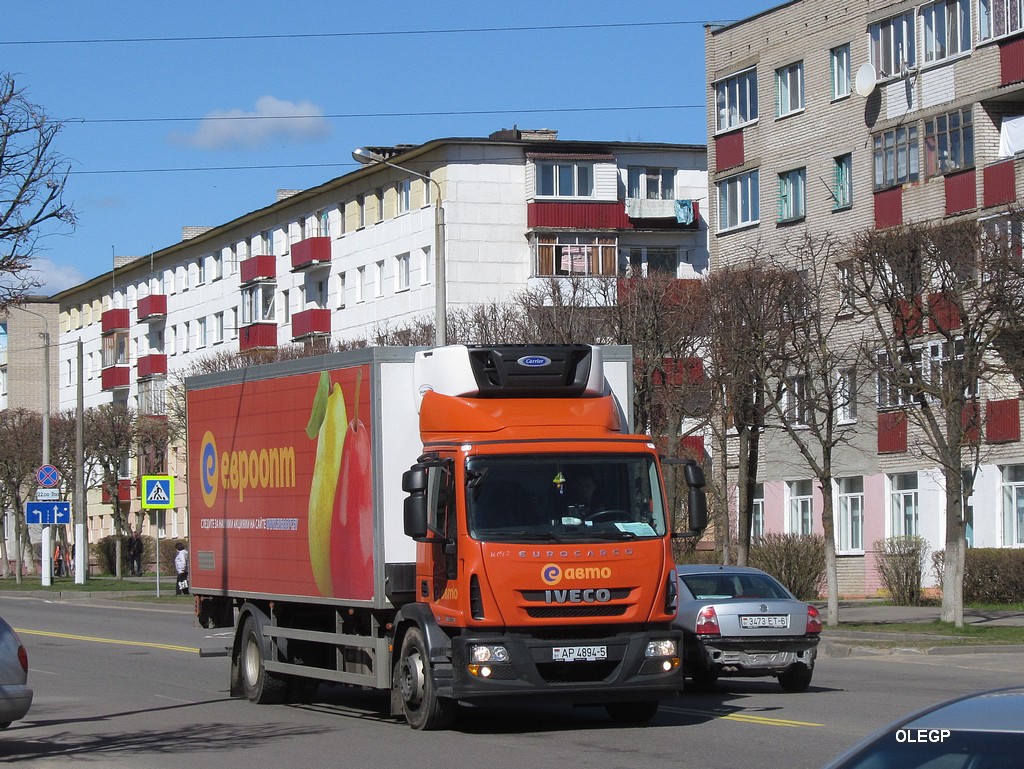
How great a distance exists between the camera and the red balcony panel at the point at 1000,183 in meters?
37.7

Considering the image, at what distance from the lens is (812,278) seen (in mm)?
34000

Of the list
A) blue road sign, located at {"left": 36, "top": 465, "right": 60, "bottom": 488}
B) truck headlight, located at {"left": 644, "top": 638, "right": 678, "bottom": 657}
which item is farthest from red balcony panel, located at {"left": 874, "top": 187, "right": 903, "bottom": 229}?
truck headlight, located at {"left": 644, "top": 638, "right": 678, "bottom": 657}

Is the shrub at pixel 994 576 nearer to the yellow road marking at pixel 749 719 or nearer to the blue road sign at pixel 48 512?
the yellow road marking at pixel 749 719

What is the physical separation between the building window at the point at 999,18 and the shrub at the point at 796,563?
42.9ft

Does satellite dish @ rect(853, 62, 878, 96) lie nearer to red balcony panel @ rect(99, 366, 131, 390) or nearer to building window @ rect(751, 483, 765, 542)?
building window @ rect(751, 483, 765, 542)

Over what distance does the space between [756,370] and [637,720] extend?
18.0 meters

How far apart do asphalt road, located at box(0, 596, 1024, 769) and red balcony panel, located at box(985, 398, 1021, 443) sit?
16.1 m

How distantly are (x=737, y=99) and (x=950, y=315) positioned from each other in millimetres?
22091

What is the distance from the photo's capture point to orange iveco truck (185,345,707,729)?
13.4 m

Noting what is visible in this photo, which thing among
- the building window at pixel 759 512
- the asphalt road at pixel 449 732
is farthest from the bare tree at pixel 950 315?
the building window at pixel 759 512

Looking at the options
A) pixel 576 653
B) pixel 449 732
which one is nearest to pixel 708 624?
pixel 449 732

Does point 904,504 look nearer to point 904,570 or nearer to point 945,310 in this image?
point 904,570

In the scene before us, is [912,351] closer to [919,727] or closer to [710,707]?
[710,707]

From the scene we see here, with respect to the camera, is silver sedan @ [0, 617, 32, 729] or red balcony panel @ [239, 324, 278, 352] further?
red balcony panel @ [239, 324, 278, 352]
